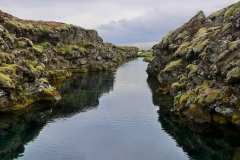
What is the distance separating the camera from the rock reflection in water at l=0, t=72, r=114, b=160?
8388cm

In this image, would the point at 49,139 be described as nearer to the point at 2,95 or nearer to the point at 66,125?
the point at 66,125

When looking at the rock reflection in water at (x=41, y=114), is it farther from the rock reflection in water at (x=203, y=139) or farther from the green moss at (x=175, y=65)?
the rock reflection in water at (x=203, y=139)

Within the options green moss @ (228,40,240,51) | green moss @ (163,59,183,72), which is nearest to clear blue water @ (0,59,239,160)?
green moss @ (163,59,183,72)

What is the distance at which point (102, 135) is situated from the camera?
87.5 meters

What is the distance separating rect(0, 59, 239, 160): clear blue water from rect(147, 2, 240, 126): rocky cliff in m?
6.35

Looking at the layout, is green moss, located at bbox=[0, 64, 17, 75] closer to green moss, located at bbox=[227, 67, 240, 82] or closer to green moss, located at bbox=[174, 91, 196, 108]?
green moss, located at bbox=[174, 91, 196, 108]

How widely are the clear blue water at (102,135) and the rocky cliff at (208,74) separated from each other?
635 centimetres

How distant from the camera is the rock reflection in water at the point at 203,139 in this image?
2943 inches

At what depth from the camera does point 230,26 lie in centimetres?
11831

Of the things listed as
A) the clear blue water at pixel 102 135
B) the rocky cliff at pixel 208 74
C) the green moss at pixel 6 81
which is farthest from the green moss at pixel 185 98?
the green moss at pixel 6 81

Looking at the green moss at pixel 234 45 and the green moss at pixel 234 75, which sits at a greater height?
the green moss at pixel 234 45

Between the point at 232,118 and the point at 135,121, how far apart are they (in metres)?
24.5

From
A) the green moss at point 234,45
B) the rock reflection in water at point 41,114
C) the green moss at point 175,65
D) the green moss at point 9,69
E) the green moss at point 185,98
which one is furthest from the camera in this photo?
the green moss at point 175,65

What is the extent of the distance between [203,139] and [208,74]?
25594 mm
